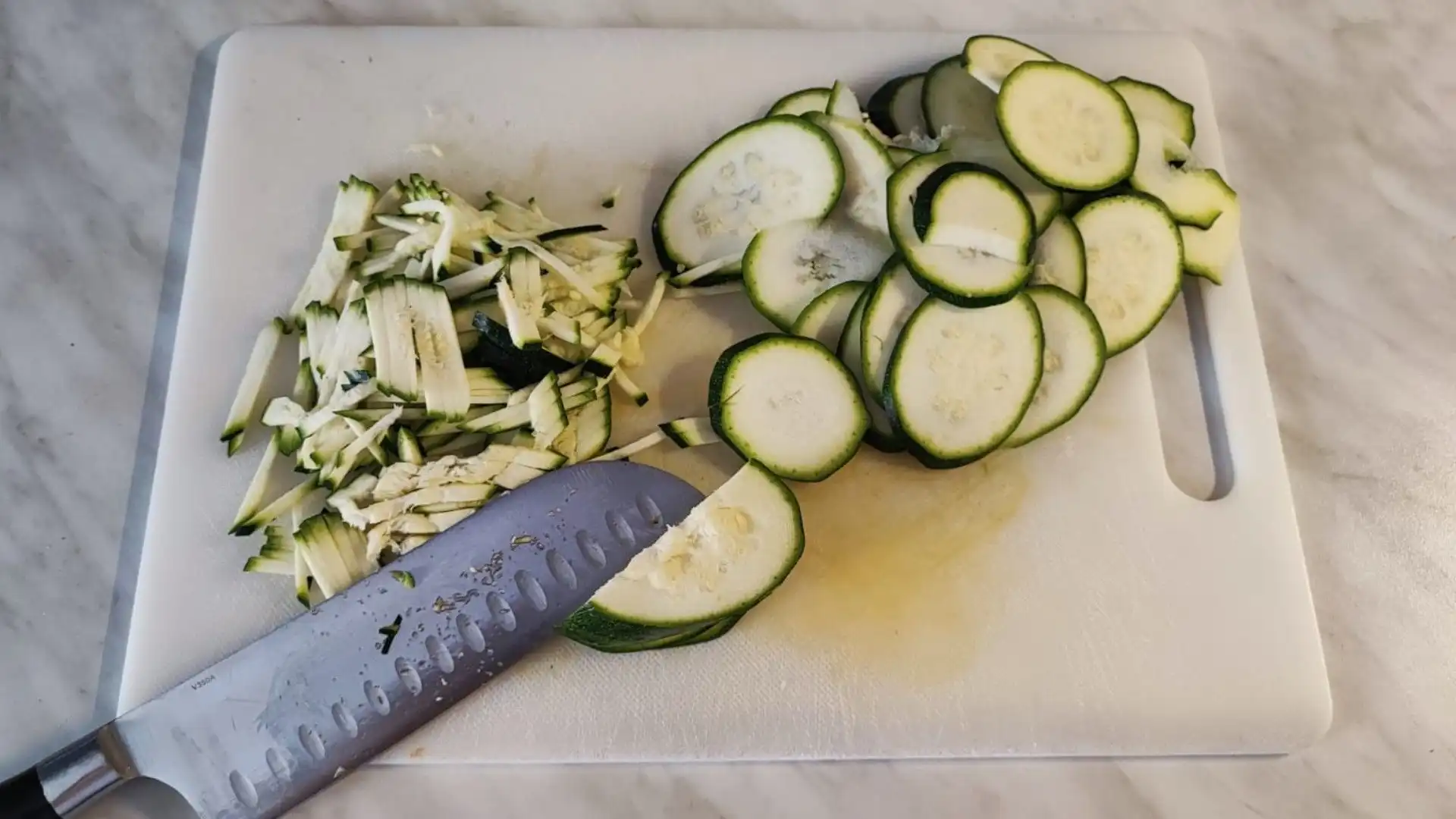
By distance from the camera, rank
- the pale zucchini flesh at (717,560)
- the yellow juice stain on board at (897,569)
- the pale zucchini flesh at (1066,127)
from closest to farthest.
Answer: the pale zucchini flesh at (717,560)
the yellow juice stain on board at (897,569)
the pale zucchini flesh at (1066,127)

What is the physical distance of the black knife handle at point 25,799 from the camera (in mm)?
1504

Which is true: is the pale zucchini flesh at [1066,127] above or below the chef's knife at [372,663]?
above

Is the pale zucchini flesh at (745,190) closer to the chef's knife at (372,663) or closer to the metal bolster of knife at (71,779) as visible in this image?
the chef's knife at (372,663)

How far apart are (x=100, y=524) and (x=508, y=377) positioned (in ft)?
2.56

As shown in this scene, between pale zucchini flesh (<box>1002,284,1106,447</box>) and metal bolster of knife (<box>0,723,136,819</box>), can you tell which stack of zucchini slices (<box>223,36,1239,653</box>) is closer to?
pale zucchini flesh (<box>1002,284,1106,447</box>)

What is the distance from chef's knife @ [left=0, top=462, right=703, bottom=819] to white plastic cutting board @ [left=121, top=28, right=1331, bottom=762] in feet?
0.32

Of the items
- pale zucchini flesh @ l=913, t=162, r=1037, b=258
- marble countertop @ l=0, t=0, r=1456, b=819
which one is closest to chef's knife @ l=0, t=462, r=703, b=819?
marble countertop @ l=0, t=0, r=1456, b=819

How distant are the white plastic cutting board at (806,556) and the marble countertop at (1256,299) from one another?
0.27 feet

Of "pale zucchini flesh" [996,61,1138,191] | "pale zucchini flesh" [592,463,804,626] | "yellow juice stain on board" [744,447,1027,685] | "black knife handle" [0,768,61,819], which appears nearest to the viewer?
"black knife handle" [0,768,61,819]

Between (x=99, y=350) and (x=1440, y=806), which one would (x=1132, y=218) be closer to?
(x=1440, y=806)

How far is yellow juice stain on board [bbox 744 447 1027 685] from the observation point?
1744 mm

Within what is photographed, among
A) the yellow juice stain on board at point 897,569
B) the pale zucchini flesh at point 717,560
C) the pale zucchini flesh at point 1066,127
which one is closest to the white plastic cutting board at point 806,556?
the yellow juice stain on board at point 897,569

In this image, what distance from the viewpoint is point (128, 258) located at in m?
2.12

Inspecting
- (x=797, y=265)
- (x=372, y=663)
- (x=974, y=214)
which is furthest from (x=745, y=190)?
(x=372, y=663)
